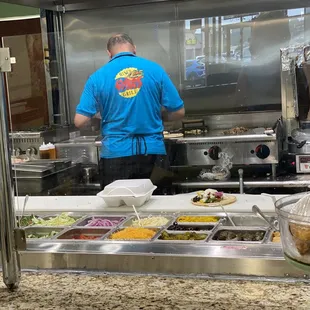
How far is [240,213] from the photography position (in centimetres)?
197

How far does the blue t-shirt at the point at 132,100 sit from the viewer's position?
3348mm

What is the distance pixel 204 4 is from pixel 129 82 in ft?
4.49

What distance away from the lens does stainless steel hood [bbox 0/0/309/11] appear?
412 centimetres

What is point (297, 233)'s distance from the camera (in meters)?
0.97

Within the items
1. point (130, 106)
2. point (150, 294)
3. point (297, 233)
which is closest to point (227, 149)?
point (130, 106)

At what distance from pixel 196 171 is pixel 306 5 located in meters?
1.65

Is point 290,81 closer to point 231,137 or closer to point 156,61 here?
point 231,137

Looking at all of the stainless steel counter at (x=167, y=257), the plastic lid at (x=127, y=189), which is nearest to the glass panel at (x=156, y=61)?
the plastic lid at (x=127, y=189)

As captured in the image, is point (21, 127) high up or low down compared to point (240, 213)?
up

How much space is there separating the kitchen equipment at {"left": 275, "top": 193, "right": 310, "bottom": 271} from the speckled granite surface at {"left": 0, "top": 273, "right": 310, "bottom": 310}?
0.94 ft

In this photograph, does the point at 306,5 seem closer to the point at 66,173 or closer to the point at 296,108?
the point at 296,108

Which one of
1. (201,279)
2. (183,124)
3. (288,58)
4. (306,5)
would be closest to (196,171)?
(183,124)

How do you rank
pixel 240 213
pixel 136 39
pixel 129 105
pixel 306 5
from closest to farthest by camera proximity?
pixel 240 213 < pixel 129 105 < pixel 306 5 < pixel 136 39

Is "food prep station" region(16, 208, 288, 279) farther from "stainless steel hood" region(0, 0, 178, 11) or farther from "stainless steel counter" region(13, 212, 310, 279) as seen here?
"stainless steel hood" region(0, 0, 178, 11)
